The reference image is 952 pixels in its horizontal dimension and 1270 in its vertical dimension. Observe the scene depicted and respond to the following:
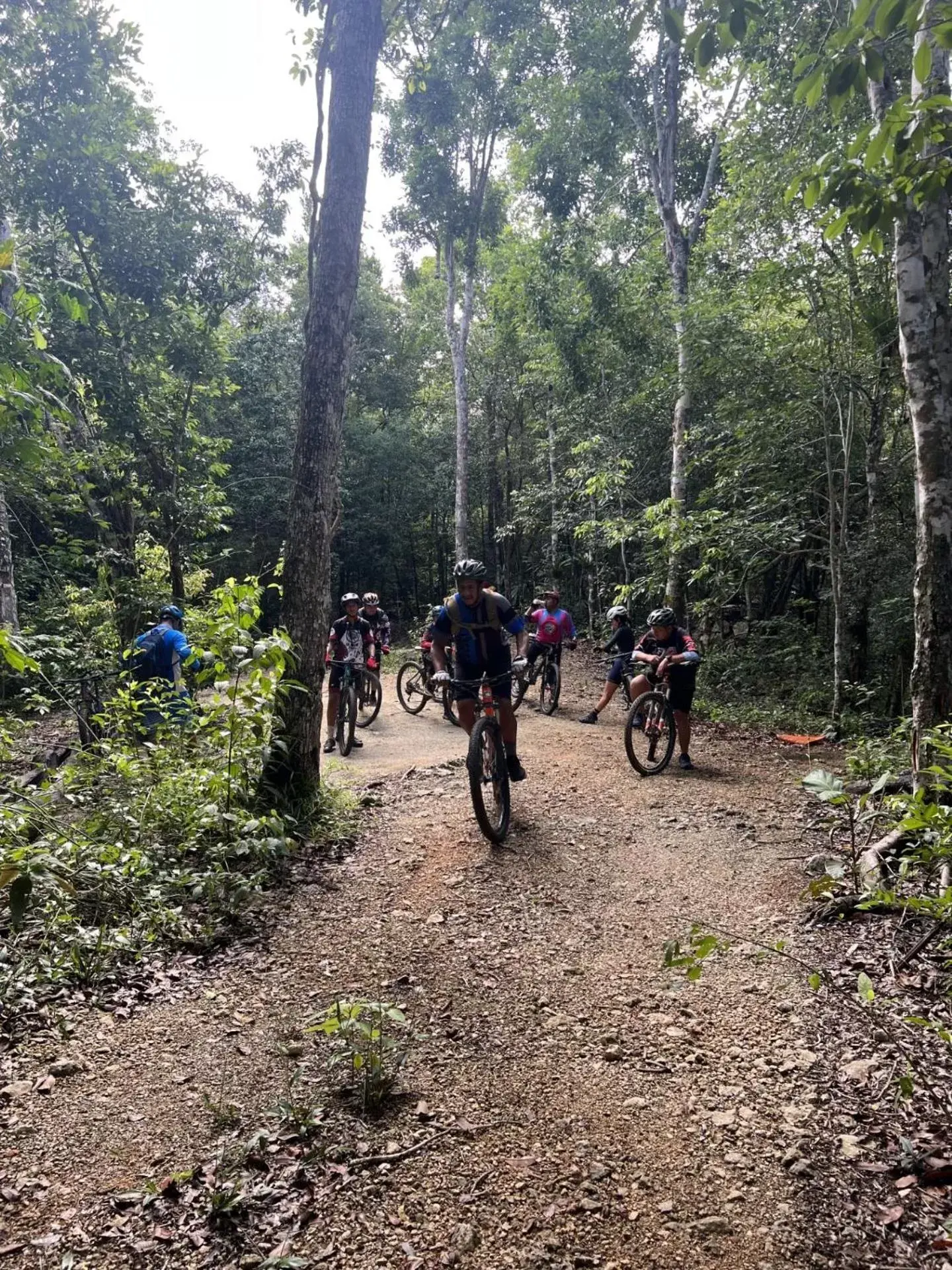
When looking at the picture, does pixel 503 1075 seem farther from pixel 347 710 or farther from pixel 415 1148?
pixel 347 710

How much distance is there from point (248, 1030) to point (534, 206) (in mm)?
24354

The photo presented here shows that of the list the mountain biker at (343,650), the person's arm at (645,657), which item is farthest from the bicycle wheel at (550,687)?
the person's arm at (645,657)

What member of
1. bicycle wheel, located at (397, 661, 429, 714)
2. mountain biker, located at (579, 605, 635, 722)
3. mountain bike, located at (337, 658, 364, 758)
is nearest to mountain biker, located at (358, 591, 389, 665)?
mountain bike, located at (337, 658, 364, 758)

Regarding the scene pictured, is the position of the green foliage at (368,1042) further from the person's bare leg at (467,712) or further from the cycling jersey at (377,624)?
the cycling jersey at (377,624)

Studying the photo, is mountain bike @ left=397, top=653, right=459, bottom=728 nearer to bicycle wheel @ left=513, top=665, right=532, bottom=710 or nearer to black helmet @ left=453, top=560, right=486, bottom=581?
bicycle wheel @ left=513, top=665, right=532, bottom=710

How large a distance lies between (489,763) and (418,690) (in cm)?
596

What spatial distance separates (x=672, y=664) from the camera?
7043 millimetres

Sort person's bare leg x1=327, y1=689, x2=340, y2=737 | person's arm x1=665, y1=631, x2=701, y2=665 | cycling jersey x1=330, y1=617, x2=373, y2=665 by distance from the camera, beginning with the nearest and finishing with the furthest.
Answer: person's arm x1=665, y1=631, x2=701, y2=665
person's bare leg x1=327, y1=689, x2=340, y2=737
cycling jersey x1=330, y1=617, x2=373, y2=665

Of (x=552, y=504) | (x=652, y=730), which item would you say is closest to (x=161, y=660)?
(x=652, y=730)

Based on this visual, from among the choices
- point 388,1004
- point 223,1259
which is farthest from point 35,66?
point 223,1259

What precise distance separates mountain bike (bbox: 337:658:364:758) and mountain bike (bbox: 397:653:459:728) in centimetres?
223

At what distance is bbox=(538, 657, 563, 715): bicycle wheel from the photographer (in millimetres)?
10859

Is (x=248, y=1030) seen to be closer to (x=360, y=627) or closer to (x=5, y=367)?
(x=5, y=367)

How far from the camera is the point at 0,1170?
2.31m
